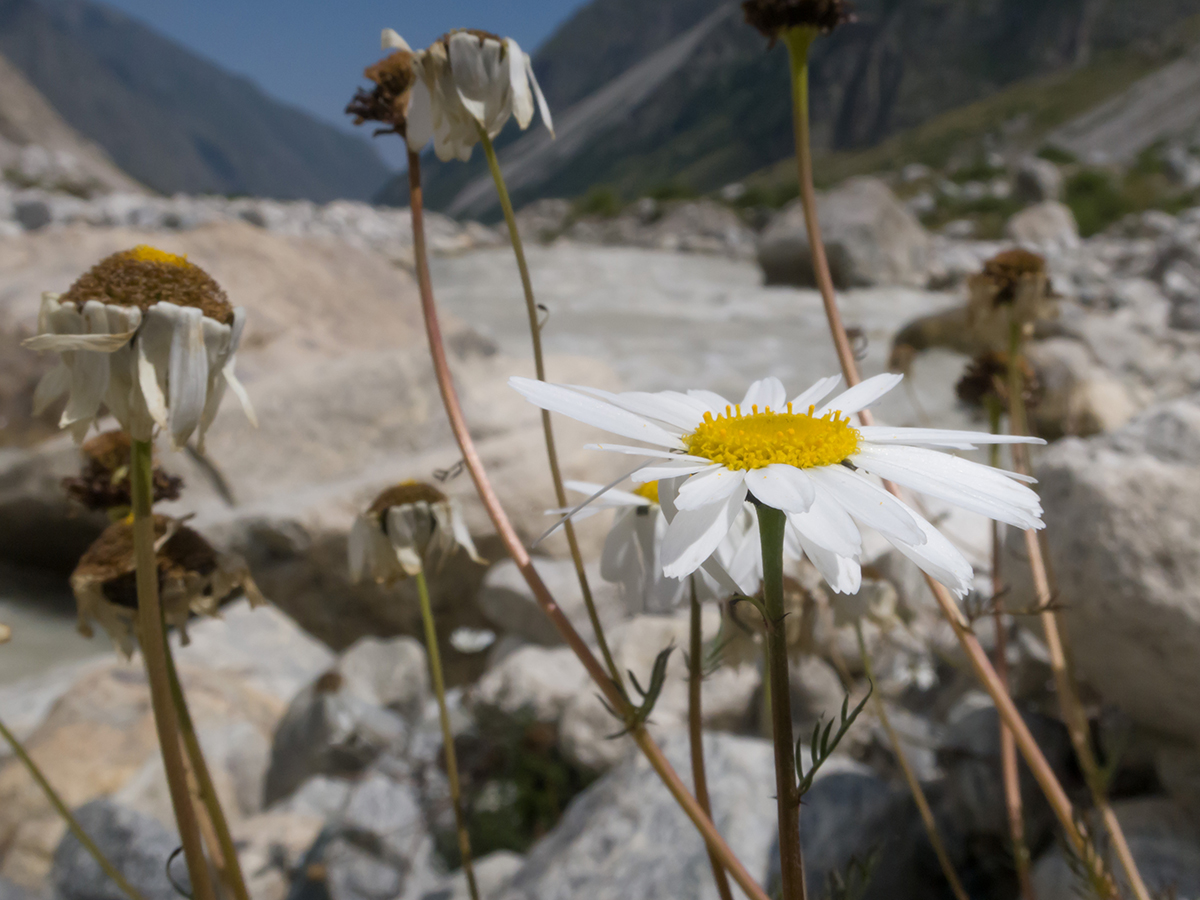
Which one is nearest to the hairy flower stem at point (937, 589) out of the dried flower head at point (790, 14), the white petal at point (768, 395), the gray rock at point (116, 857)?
the dried flower head at point (790, 14)

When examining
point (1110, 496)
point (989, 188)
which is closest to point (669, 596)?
point (1110, 496)

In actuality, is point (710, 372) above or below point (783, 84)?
below

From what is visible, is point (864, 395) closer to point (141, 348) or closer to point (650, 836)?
point (141, 348)

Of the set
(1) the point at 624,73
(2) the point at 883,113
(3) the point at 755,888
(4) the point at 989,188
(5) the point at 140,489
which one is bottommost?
(3) the point at 755,888

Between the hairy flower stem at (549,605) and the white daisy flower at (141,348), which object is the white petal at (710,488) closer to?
the hairy flower stem at (549,605)

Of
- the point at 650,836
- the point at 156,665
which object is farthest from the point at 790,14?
the point at 650,836

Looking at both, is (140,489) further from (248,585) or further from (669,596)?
(669,596)

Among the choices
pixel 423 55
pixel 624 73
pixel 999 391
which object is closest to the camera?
pixel 423 55
